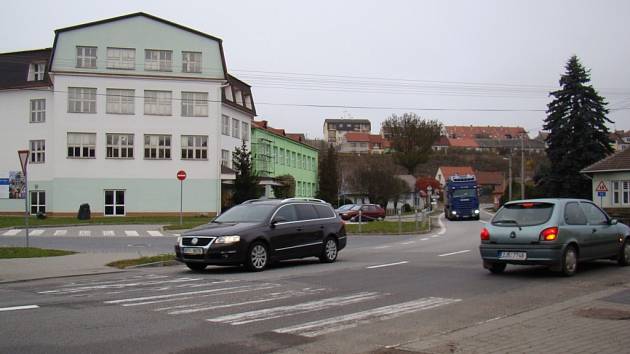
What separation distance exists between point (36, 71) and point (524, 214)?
161ft

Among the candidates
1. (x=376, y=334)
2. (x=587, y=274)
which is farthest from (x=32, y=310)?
(x=587, y=274)

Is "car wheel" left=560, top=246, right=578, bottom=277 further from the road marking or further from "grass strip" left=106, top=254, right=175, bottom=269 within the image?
"grass strip" left=106, top=254, right=175, bottom=269

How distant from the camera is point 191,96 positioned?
51875mm

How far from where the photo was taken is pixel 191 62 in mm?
51875

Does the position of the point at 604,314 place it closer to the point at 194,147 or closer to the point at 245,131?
the point at 194,147

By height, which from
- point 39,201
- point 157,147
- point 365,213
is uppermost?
point 157,147

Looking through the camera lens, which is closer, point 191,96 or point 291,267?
point 291,267

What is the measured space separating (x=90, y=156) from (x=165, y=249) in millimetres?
31761

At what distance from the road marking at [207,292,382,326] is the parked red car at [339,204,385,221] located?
37.6 metres

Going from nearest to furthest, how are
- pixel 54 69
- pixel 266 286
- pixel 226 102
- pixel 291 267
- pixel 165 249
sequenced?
pixel 266 286 < pixel 291 267 < pixel 165 249 < pixel 54 69 < pixel 226 102

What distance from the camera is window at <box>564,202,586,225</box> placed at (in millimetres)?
12430

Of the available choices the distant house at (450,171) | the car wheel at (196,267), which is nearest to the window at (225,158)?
the car wheel at (196,267)

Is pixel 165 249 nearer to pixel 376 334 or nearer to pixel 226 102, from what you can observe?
pixel 376 334

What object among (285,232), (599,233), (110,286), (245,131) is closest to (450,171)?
(245,131)
